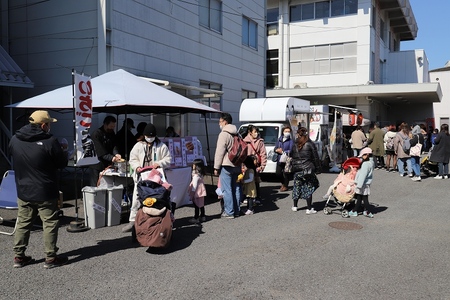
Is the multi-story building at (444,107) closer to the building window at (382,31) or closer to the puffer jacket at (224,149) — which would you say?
the building window at (382,31)

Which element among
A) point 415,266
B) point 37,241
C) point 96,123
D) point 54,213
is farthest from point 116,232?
point 96,123

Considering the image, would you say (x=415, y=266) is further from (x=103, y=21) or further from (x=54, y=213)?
(x=103, y=21)

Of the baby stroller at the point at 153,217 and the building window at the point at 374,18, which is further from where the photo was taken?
the building window at the point at 374,18

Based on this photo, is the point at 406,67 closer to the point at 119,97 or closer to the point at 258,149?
the point at 258,149

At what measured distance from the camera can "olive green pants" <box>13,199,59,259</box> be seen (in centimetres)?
495

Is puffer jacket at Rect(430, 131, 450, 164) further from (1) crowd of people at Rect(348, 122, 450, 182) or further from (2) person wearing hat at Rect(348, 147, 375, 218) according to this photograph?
(2) person wearing hat at Rect(348, 147, 375, 218)

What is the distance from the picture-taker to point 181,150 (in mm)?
8812

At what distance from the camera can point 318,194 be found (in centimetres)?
1052

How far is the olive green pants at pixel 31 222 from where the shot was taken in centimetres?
495

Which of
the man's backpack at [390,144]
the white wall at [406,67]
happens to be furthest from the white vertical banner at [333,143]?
the white wall at [406,67]

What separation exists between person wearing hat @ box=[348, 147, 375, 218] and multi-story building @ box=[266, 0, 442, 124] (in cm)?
1793

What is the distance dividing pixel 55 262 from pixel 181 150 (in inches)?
165

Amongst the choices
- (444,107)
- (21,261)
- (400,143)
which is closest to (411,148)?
(400,143)

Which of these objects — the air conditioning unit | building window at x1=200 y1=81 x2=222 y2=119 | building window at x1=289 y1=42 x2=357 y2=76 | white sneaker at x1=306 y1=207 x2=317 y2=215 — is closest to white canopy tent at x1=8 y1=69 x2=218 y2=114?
white sneaker at x1=306 y1=207 x2=317 y2=215
